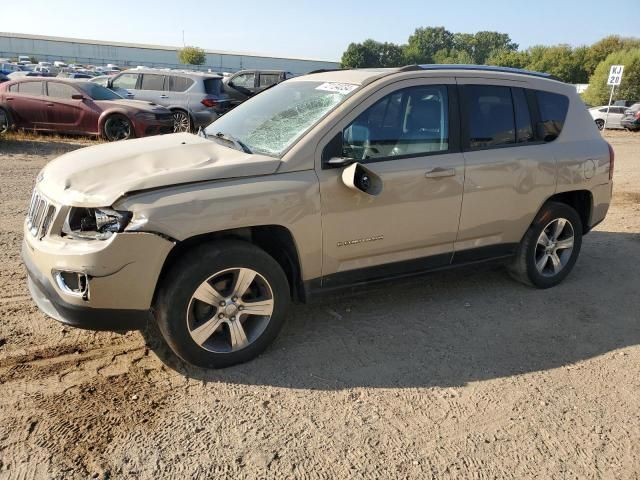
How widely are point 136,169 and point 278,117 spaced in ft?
3.85

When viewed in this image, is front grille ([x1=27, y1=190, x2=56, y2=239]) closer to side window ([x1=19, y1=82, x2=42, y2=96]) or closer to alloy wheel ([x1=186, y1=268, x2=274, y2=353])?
alloy wheel ([x1=186, y1=268, x2=274, y2=353])

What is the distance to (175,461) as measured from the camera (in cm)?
262

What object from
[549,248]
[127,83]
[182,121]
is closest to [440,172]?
[549,248]

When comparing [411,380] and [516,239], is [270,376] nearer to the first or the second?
[411,380]

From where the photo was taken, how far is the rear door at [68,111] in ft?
40.3

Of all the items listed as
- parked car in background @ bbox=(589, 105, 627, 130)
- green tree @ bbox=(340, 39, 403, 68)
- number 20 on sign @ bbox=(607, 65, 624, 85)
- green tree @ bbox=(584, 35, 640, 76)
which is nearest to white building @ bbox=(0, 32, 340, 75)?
green tree @ bbox=(340, 39, 403, 68)

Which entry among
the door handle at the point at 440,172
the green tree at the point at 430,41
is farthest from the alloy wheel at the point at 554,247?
the green tree at the point at 430,41

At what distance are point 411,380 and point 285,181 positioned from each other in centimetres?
149

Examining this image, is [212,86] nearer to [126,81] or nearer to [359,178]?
[126,81]

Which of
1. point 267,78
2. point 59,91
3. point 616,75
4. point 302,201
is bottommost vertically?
point 302,201

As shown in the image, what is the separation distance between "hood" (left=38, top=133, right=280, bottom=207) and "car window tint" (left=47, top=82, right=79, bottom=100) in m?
9.89

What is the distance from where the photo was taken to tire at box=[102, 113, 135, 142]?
1218 centimetres

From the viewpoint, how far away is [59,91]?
40.9 ft

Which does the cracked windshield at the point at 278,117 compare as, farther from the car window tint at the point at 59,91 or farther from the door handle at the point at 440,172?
the car window tint at the point at 59,91
